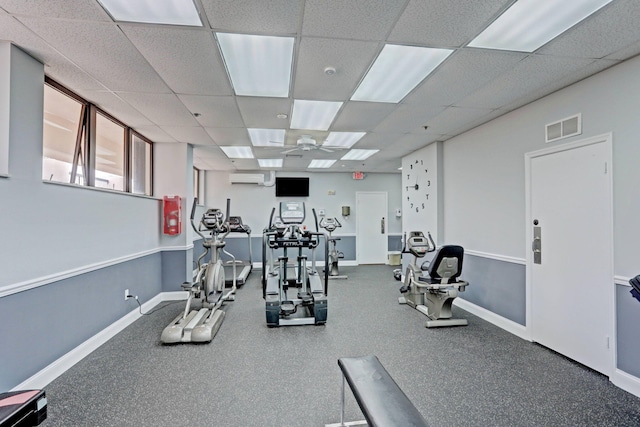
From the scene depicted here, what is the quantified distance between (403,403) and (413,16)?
7.81 feet

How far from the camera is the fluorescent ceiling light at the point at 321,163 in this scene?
6726 mm

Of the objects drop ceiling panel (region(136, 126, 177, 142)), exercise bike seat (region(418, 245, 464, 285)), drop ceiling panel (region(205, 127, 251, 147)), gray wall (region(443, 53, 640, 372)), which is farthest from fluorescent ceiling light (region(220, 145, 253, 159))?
exercise bike seat (region(418, 245, 464, 285))

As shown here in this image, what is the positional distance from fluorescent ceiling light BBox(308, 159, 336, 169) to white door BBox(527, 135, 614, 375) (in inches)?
163

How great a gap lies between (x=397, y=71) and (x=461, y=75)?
61 cm

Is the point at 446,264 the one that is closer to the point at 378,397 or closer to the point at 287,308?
the point at 287,308

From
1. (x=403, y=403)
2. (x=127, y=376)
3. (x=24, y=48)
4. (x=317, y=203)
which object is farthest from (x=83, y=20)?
(x=317, y=203)

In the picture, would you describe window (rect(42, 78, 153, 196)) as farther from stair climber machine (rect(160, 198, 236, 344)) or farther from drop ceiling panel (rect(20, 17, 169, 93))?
stair climber machine (rect(160, 198, 236, 344))

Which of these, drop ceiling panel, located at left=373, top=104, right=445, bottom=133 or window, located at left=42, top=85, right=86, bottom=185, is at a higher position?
drop ceiling panel, located at left=373, top=104, right=445, bottom=133

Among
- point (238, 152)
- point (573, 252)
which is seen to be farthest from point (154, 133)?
point (573, 252)

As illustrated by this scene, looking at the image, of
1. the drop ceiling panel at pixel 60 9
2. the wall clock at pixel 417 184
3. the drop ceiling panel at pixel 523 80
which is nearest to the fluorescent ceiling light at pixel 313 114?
the drop ceiling panel at pixel 523 80

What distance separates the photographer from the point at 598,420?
2.03 meters

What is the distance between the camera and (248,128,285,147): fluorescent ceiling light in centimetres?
441

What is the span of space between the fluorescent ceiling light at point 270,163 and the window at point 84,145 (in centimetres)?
270

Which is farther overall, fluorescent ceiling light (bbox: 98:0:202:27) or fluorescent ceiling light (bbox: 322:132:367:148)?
fluorescent ceiling light (bbox: 322:132:367:148)
